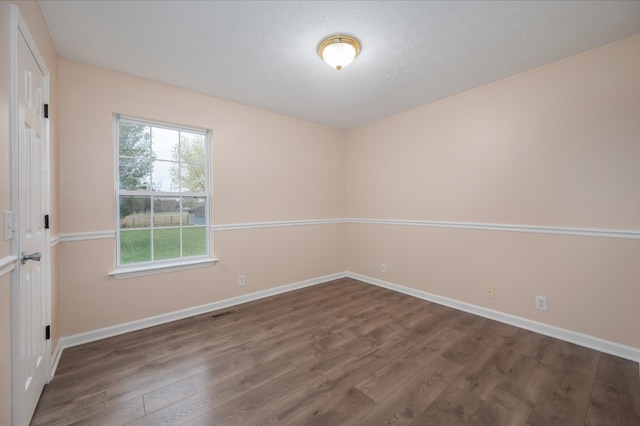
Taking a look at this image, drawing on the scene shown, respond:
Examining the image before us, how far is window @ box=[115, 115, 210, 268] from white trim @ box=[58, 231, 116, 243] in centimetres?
11

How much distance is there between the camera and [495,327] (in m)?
2.61

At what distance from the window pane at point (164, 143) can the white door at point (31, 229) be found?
951 mm

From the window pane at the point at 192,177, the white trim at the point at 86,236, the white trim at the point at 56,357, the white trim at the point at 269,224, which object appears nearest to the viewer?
the white trim at the point at 56,357

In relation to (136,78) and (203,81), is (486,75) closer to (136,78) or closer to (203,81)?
(203,81)

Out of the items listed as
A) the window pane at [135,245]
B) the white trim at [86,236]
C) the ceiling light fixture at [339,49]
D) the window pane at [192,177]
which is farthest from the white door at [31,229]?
the ceiling light fixture at [339,49]

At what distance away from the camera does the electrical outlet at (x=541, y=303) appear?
2458 millimetres

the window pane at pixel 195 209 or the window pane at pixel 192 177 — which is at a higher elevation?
the window pane at pixel 192 177

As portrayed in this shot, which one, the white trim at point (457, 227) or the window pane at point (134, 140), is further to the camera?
the window pane at point (134, 140)

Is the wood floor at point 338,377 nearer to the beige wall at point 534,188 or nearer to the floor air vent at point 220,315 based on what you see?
the floor air vent at point 220,315

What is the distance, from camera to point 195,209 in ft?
9.86

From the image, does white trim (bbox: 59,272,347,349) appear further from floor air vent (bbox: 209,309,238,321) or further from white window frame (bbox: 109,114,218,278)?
white window frame (bbox: 109,114,218,278)

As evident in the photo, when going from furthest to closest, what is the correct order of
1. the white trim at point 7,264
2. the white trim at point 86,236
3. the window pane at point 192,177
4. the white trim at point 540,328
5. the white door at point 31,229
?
the window pane at point 192,177 < the white trim at point 86,236 < the white trim at point 540,328 < the white door at point 31,229 < the white trim at point 7,264

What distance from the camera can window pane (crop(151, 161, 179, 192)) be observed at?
9.05 ft

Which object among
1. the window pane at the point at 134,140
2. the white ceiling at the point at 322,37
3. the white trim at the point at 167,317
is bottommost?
the white trim at the point at 167,317
